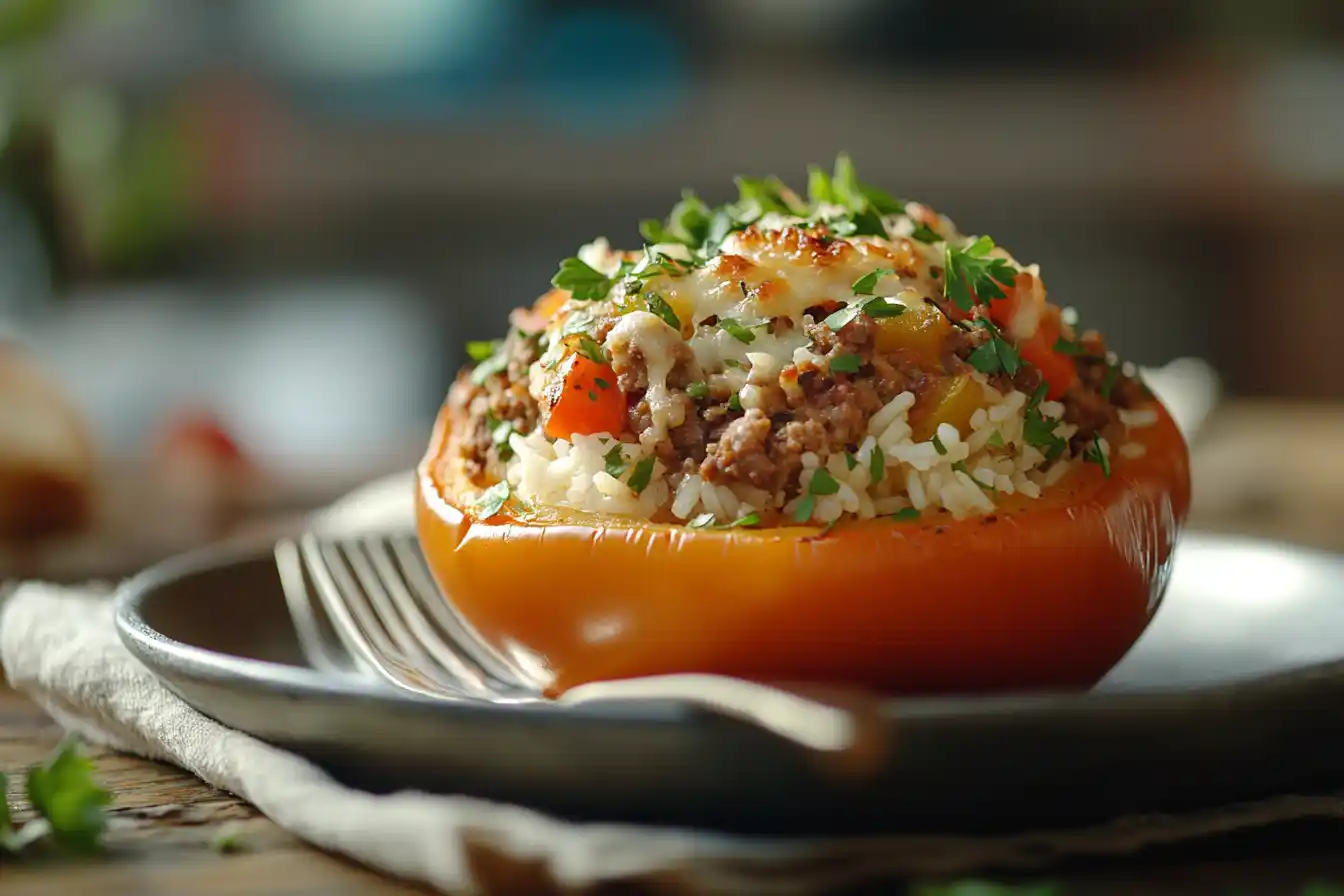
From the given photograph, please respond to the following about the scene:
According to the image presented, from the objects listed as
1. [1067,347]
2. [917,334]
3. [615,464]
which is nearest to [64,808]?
[615,464]

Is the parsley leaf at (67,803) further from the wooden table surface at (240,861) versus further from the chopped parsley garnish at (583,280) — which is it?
the chopped parsley garnish at (583,280)

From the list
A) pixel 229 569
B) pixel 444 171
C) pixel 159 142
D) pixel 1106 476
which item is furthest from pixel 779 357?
pixel 444 171

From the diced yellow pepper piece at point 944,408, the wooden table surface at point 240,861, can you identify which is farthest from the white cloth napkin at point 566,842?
the diced yellow pepper piece at point 944,408

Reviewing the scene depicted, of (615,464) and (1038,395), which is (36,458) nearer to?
(615,464)

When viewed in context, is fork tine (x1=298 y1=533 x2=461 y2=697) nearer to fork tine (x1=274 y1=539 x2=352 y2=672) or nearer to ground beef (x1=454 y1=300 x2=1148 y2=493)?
fork tine (x1=274 y1=539 x2=352 y2=672)

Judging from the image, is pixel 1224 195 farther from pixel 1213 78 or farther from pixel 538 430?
pixel 538 430
